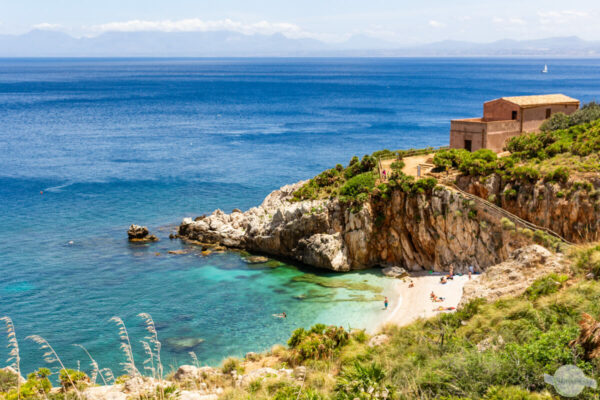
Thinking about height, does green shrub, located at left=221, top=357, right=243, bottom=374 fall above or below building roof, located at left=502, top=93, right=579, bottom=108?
below

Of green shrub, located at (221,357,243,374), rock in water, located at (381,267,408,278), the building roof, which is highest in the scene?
the building roof

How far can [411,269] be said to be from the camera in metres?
34.1

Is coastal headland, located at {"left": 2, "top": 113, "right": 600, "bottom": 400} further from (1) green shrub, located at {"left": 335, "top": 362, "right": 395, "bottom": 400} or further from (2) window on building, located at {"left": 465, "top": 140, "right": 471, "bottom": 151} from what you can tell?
(2) window on building, located at {"left": 465, "top": 140, "right": 471, "bottom": 151}

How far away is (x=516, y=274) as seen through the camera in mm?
18750

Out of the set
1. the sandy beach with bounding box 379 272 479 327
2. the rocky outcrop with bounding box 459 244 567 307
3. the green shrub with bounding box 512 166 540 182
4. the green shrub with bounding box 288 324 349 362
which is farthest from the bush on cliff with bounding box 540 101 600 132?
the green shrub with bounding box 288 324 349 362

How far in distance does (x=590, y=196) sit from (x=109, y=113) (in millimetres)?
105274

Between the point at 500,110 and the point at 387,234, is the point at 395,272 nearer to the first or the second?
the point at 387,234

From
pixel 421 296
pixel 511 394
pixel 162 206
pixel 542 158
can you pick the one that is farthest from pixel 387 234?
pixel 162 206

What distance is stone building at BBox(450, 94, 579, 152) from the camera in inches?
1535

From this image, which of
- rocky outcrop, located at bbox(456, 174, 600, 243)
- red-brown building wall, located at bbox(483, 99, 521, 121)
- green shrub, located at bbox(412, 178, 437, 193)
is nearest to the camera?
rocky outcrop, located at bbox(456, 174, 600, 243)

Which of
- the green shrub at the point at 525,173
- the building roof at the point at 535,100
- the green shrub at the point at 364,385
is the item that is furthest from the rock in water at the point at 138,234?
the green shrub at the point at 364,385

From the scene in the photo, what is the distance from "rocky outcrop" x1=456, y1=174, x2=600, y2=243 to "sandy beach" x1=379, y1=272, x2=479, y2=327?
4899 millimetres

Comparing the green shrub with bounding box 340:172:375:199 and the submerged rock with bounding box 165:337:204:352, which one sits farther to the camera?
the green shrub with bounding box 340:172:375:199

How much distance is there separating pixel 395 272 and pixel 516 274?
48.1 ft
